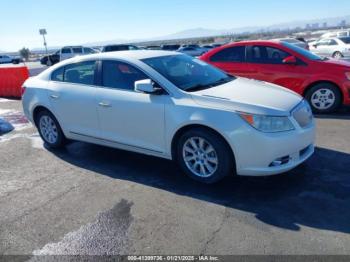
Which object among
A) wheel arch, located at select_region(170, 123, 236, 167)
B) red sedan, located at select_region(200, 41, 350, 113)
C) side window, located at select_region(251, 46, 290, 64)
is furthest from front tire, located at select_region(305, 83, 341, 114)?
wheel arch, located at select_region(170, 123, 236, 167)

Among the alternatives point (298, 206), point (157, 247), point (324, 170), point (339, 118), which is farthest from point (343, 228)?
point (339, 118)

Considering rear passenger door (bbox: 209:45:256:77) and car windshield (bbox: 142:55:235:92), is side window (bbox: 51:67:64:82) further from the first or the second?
rear passenger door (bbox: 209:45:256:77)

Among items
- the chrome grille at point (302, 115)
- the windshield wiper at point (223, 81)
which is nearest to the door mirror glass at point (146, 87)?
the windshield wiper at point (223, 81)

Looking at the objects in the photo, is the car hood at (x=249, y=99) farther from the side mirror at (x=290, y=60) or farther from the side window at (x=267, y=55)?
the side window at (x=267, y=55)

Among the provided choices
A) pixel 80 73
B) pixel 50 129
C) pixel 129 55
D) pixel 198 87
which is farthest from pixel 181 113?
pixel 50 129

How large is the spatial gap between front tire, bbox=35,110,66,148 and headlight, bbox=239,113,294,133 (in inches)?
129

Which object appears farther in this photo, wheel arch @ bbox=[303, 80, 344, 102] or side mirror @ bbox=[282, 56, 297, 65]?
side mirror @ bbox=[282, 56, 297, 65]

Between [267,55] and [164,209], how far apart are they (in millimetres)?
5204

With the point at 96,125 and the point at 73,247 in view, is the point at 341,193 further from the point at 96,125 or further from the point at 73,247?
the point at 96,125

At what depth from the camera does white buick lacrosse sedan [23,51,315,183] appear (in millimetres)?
3758

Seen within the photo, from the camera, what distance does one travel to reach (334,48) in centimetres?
2108

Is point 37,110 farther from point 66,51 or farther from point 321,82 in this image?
point 66,51

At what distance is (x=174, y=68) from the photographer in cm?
468

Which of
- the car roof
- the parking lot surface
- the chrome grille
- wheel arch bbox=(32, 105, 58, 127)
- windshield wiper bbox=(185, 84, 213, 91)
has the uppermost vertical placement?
the car roof
